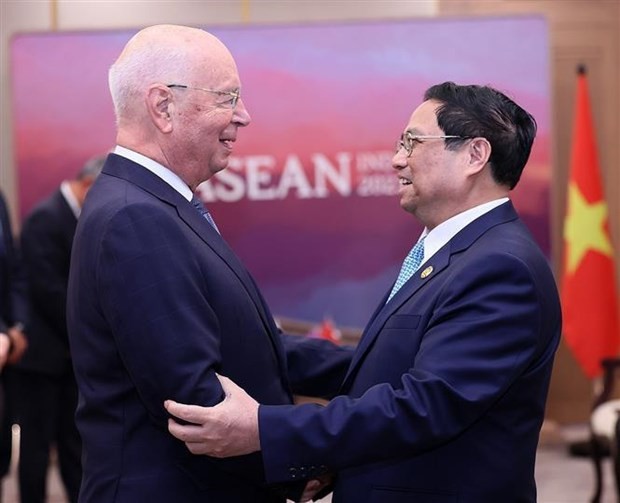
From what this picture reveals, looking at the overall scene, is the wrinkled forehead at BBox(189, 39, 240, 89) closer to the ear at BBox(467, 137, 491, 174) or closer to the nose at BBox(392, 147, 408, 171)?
the nose at BBox(392, 147, 408, 171)

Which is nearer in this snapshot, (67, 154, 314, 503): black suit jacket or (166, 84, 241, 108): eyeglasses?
(67, 154, 314, 503): black suit jacket

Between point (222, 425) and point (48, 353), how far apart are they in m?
3.11

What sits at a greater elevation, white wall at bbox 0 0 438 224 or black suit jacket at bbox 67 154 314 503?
white wall at bbox 0 0 438 224

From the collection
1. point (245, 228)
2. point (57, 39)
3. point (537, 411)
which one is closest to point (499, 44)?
point (245, 228)

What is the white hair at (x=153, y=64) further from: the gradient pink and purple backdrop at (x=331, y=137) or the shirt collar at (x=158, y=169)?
the gradient pink and purple backdrop at (x=331, y=137)

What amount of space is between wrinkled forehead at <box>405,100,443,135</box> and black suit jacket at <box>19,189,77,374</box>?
9.27ft

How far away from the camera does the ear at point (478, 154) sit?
8.00 ft

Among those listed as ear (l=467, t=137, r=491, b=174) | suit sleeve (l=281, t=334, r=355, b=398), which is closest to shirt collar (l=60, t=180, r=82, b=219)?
suit sleeve (l=281, t=334, r=355, b=398)

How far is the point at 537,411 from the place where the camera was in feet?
7.82

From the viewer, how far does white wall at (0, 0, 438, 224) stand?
23.5ft

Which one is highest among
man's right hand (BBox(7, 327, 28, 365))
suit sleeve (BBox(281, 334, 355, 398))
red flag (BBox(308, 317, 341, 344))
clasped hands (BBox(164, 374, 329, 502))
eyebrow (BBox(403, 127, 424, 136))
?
eyebrow (BBox(403, 127, 424, 136))

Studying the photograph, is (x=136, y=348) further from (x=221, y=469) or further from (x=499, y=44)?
(x=499, y=44)

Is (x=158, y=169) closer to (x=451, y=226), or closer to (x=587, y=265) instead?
(x=451, y=226)

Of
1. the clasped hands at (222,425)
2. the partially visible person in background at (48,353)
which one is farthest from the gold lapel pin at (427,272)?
the partially visible person in background at (48,353)
